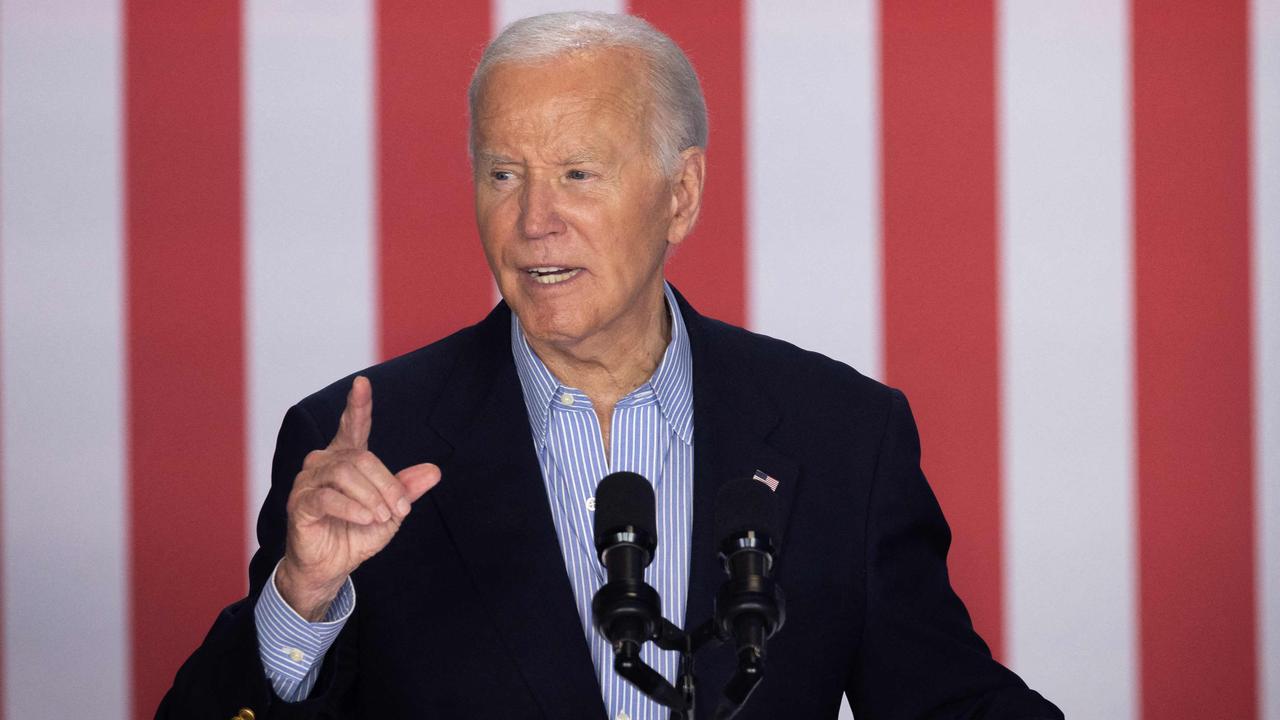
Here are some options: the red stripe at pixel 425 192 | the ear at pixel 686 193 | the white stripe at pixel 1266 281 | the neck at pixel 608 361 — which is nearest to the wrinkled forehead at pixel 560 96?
the ear at pixel 686 193

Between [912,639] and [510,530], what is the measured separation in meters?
0.44

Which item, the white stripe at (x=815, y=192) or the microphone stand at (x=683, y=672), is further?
the white stripe at (x=815, y=192)

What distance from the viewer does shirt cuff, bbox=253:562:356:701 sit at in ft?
4.24

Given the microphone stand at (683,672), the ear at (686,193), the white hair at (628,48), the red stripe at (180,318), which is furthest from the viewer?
the red stripe at (180,318)

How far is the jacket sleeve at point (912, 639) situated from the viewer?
1.51 metres

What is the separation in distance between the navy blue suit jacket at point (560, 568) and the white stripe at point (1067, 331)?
0.76 metres

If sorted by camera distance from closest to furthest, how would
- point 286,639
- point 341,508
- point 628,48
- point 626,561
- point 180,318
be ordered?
1. point 626,561
2. point 341,508
3. point 286,639
4. point 628,48
5. point 180,318

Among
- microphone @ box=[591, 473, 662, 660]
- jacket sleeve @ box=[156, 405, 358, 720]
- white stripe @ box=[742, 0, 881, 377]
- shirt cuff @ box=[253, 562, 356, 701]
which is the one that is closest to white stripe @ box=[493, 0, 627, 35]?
white stripe @ box=[742, 0, 881, 377]

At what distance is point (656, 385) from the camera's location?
5.38 feet

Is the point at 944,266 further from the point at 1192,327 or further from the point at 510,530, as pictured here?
the point at 510,530

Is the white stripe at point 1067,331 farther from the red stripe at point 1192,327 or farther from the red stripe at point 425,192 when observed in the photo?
the red stripe at point 425,192

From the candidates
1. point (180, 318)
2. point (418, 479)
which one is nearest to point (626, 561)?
point (418, 479)

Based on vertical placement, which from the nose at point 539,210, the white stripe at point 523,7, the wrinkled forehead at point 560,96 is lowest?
the nose at point 539,210

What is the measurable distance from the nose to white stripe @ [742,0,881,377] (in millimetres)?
920
